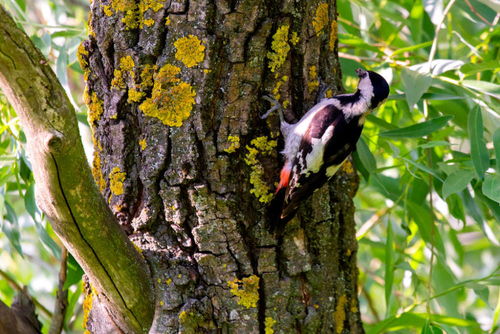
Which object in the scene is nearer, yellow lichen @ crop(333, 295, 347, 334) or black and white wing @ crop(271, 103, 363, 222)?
black and white wing @ crop(271, 103, 363, 222)

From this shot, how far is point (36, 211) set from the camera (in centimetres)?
231

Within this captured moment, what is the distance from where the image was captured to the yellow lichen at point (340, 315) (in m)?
1.98

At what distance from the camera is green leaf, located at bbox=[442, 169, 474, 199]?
6.59 feet

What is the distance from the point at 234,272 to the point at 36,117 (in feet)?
2.30

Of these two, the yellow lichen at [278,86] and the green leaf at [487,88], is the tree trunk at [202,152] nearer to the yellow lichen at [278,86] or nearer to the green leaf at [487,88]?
the yellow lichen at [278,86]

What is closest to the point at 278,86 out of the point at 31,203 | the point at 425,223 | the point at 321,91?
the point at 321,91

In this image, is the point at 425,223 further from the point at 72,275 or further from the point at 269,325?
the point at 72,275

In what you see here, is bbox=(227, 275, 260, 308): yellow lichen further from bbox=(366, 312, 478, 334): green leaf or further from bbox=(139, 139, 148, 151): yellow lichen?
bbox=(366, 312, 478, 334): green leaf

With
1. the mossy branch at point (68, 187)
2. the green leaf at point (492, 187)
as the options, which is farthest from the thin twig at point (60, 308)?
the green leaf at point (492, 187)

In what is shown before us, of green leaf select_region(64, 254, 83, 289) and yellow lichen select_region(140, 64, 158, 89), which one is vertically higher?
yellow lichen select_region(140, 64, 158, 89)

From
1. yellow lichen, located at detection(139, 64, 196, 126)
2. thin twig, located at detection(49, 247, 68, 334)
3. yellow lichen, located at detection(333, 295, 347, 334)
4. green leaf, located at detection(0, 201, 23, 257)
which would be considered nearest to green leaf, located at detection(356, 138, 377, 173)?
yellow lichen, located at detection(333, 295, 347, 334)

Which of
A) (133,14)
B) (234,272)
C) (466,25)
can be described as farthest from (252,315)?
(466,25)

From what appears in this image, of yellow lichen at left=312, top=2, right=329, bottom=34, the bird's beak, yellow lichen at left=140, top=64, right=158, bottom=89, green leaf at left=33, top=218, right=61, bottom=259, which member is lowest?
green leaf at left=33, top=218, right=61, bottom=259

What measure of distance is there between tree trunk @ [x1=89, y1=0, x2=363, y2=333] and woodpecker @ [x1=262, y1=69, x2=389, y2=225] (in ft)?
0.13
